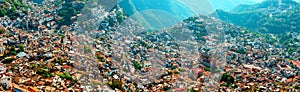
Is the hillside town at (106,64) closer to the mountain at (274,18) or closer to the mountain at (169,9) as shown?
the mountain at (274,18)

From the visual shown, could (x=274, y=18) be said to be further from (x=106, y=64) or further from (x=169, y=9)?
(x=169, y=9)

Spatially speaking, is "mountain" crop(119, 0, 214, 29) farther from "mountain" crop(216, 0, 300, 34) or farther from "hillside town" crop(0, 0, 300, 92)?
"hillside town" crop(0, 0, 300, 92)

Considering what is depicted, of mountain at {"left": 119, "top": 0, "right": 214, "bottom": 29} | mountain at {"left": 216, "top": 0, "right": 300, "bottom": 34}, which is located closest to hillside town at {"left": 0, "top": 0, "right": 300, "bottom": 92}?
mountain at {"left": 216, "top": 0, "right": 300, "bottom": 34}

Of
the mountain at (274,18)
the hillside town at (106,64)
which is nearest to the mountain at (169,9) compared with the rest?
the mountain at (274,18)

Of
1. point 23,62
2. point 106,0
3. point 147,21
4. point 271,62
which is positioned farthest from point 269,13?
point 23,62

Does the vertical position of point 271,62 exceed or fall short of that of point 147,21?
it falls short

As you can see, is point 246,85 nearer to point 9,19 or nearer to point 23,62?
point 23,62
